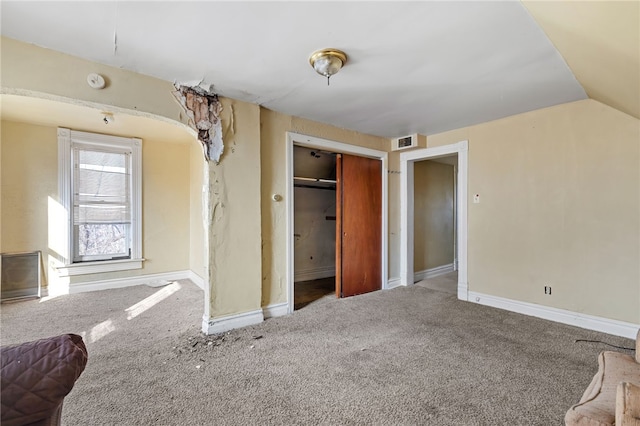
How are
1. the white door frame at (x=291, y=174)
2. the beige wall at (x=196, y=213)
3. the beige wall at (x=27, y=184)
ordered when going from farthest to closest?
the beige wall at (x=196, y=213)
the beige wall at (x=27, y=184)
the white door frame at (x=291, y=174)

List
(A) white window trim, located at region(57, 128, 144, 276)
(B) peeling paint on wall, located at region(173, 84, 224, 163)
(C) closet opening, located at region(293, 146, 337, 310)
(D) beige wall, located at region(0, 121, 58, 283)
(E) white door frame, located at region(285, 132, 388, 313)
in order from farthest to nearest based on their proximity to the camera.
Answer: (C) closet opening, located at region(293, 146, 337, 310)
(A) white window trim, located at region(57, 128, 144, 276)
(D) beige wall, located at region(0, 121, 58, 283)
(E) white door frame, located at region(285, 132, 388, 313)
(B) peeling paint on wall, located at region(173, 84, 224, 163)

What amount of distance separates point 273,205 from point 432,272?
364cm

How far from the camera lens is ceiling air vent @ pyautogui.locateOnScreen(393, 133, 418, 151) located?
4195 mm

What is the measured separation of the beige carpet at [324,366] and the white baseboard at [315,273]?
1.58 m

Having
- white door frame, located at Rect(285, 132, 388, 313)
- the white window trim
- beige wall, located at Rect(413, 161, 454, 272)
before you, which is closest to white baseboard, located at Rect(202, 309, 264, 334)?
white door frame, located at Rect(285, 132, 388, 313)

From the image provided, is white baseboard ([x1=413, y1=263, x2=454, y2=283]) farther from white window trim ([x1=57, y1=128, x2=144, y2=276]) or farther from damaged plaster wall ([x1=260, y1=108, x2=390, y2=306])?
white window trim ([x1=57, y1=128, x2=144, y2=276])

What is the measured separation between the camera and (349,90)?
2658 mm

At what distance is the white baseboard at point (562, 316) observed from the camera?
105 inches

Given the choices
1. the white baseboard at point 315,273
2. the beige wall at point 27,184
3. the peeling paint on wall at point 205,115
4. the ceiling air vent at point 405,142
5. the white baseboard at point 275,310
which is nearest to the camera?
the peeling paint on wall at point 205,115

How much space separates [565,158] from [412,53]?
7.56ft

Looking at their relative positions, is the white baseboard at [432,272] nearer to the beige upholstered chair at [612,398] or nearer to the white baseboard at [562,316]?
the white baseboard at [562,316]

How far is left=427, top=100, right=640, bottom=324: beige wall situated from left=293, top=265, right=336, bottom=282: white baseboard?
8.16ft

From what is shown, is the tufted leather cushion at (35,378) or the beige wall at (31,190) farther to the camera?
the beige wall at (31,190)

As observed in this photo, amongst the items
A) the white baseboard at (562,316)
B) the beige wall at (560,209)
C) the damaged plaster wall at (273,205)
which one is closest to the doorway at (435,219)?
the white baseboard at (562,316)
